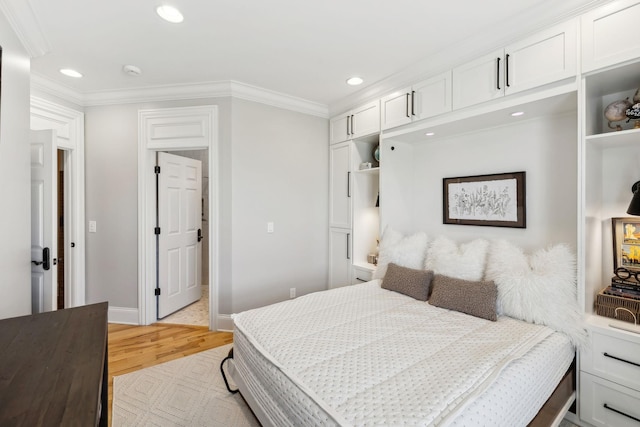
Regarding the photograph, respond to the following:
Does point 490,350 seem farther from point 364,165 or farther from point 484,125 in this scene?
point 364,165

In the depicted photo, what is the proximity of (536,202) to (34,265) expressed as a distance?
4134 millimetres

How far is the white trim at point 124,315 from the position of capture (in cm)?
331

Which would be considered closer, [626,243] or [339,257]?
[626,243]

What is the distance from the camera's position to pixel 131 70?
2695mm

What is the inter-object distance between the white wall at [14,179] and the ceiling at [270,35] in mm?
417

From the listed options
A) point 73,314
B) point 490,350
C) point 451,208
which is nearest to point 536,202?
point 451,208

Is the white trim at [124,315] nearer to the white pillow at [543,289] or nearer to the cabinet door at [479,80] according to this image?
the white pillow at [543,289]

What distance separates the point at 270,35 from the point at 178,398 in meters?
2.71

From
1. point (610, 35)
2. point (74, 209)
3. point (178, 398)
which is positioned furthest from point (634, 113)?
point (74, 209)

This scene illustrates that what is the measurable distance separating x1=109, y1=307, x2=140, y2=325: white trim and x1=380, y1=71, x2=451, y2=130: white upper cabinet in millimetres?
3375

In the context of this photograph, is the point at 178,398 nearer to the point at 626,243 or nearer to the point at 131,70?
the point at 131,70

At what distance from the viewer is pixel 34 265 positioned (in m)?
2.48

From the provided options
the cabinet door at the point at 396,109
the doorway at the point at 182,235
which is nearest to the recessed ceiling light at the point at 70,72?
the doorway at the point at 182,235

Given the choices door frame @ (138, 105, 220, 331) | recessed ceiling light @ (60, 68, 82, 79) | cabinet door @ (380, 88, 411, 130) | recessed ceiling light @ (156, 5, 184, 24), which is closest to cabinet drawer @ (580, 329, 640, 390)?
cabinet door @ (380, 88, 411, 130)
